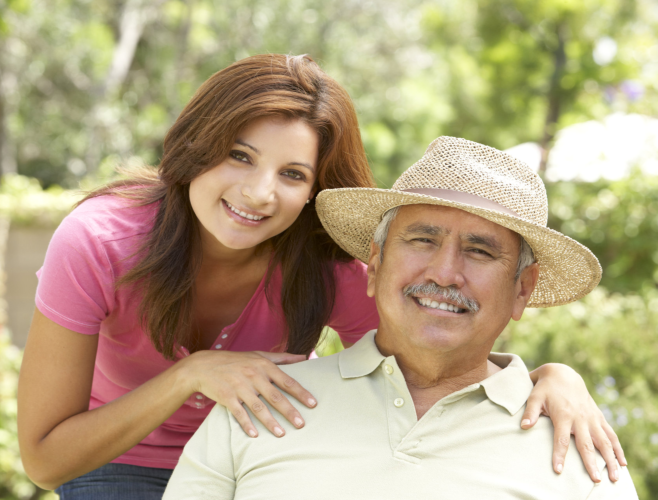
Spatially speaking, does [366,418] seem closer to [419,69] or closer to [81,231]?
[81,231]

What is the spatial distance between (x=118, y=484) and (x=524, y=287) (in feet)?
5.33

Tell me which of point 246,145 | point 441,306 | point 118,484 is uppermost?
point 246,145

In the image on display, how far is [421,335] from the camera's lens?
2010mm

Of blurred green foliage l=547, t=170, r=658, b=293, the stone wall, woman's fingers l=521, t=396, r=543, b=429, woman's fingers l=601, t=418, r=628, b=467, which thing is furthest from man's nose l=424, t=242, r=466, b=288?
the stone wall

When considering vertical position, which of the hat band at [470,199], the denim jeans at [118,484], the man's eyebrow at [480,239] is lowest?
the denim jeans at [118,484]

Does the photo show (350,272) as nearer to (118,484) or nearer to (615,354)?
(118,484)

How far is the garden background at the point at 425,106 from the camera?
4.70 meters

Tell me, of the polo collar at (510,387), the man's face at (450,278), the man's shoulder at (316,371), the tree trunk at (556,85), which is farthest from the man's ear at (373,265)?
the tree trunk at (556,85)

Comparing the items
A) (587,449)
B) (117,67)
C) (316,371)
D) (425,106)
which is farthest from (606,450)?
(425,106)

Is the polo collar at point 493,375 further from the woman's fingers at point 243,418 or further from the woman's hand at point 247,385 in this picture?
the woman's fingers at point 243,418

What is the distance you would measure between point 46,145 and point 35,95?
1.14m

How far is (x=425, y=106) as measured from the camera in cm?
1578

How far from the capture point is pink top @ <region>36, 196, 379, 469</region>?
2.15 m

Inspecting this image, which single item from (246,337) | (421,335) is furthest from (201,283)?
(421,335)
